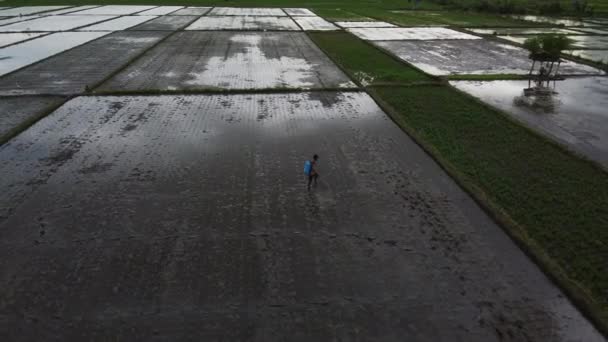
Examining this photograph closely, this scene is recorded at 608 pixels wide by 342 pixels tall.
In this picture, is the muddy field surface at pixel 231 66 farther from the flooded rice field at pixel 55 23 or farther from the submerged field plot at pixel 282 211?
the flooded rice field at pixel 55 23

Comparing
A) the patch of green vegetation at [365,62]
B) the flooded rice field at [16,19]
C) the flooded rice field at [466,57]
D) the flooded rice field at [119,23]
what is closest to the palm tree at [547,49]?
the flooded rice field at [466,57]

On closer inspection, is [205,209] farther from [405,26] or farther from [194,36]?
[405,26]

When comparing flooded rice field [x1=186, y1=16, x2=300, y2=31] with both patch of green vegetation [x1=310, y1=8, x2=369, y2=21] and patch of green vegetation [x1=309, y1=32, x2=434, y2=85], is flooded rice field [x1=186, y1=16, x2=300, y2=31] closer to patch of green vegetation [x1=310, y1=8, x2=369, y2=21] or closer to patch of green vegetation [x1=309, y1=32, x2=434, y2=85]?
patch of green vegetation [x1=310, y1=8, x2=369, y2=21]

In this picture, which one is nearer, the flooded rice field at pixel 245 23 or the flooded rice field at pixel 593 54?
the flooded rice field at pixel 593 54

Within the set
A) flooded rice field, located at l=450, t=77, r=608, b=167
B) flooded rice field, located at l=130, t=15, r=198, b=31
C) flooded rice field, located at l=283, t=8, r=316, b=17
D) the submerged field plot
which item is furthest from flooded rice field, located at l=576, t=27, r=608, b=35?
flooded rice field, located at l=130, t=15, r=198, b=31

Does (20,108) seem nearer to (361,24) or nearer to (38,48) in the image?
(38,48)

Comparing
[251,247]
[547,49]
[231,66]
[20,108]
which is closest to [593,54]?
[547,49]

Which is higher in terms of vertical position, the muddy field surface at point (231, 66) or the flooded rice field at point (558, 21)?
the flooded rice field at point (558, 21)

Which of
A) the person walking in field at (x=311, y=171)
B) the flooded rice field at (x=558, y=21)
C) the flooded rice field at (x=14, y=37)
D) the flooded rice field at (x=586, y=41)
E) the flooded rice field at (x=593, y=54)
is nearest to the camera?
the person walking in field at (x=311, y=171)
